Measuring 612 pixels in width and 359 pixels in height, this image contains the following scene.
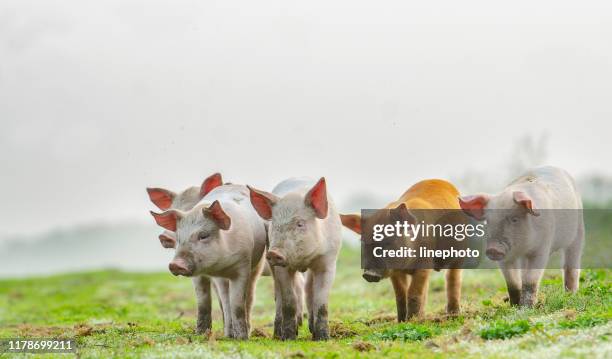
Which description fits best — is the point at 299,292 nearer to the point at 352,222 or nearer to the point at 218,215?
the point at 352,222

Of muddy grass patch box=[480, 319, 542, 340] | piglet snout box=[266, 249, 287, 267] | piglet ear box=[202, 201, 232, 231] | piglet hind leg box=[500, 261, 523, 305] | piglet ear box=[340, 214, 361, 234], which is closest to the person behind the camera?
muddy grass patch box=[480, 319, 542, 340]

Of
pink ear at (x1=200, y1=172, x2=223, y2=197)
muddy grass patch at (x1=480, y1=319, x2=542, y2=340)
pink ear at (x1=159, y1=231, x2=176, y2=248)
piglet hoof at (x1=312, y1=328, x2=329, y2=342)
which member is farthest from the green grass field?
pink ear at (x1=200, y1=172, x2=223, y2=197)

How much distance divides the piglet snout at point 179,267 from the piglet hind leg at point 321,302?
2.08 metres

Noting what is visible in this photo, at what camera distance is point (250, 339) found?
14.1 m

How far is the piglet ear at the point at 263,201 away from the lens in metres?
13.4

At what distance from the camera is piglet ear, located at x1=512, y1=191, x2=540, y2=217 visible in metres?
14.1

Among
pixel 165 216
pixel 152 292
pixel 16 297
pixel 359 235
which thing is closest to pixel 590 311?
pixel 359 235

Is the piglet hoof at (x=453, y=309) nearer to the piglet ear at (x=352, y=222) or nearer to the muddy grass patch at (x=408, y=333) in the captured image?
the muddy grass patch at (x=408, y=333)

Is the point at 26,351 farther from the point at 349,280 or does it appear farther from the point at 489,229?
the point at 349,280

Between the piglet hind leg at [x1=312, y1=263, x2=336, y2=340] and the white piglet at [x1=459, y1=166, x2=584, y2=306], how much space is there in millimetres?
2655

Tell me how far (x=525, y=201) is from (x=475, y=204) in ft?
3.23

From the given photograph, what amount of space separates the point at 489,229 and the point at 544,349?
3669mm

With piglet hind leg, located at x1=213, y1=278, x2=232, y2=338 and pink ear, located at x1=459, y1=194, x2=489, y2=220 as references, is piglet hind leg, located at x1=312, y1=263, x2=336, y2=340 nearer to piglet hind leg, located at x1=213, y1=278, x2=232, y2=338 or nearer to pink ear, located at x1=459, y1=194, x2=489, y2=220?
piglet hind leg, located at x1=213, y1=278, x2=232, y2=338

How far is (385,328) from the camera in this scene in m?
14.4
